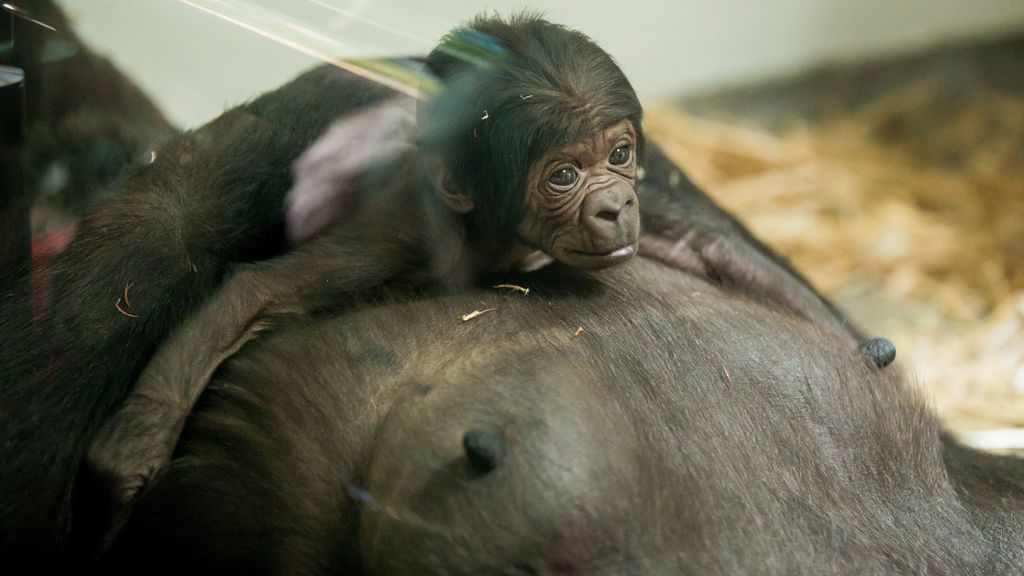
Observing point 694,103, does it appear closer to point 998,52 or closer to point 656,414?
point 998,52

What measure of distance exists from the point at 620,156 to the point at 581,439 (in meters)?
0.66

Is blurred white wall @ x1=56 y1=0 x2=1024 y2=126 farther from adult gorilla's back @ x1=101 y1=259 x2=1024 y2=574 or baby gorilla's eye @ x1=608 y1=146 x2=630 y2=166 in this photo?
adult gorilla's back @ x1=101 y1=259 x2=1024 y2=574

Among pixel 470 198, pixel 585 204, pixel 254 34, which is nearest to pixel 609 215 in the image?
pixel 585 204

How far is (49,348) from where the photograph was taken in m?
1.84

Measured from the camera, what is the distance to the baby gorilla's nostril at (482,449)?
1.54 metres

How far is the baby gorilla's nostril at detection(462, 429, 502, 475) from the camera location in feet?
5.07

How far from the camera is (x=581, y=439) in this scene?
161cm

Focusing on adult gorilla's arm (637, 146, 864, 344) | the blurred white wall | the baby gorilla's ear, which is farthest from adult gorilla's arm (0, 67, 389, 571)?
adult gorilla's arm (637, 146, 864, 344)

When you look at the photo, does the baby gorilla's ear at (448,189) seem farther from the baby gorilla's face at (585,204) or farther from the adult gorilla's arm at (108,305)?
the adult gorilla's arm at (108,305)

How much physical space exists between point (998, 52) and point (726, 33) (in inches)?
73.9

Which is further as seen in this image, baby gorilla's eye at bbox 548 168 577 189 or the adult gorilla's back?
baby gorilla's eye at bbox 548 168 577 189

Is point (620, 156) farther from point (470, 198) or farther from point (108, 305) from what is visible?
point (108, 305)

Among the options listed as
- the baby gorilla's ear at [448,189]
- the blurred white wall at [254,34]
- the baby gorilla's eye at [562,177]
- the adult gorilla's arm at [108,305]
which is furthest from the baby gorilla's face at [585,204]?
the adult gorilla's arm at [108,305]

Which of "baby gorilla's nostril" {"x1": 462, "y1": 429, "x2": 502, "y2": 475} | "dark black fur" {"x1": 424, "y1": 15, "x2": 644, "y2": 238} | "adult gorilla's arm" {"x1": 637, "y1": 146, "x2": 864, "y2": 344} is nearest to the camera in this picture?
"baby gorilla's nostril" {"x1": 462, "y1": 429, "x2": 502, "y2": 475}
